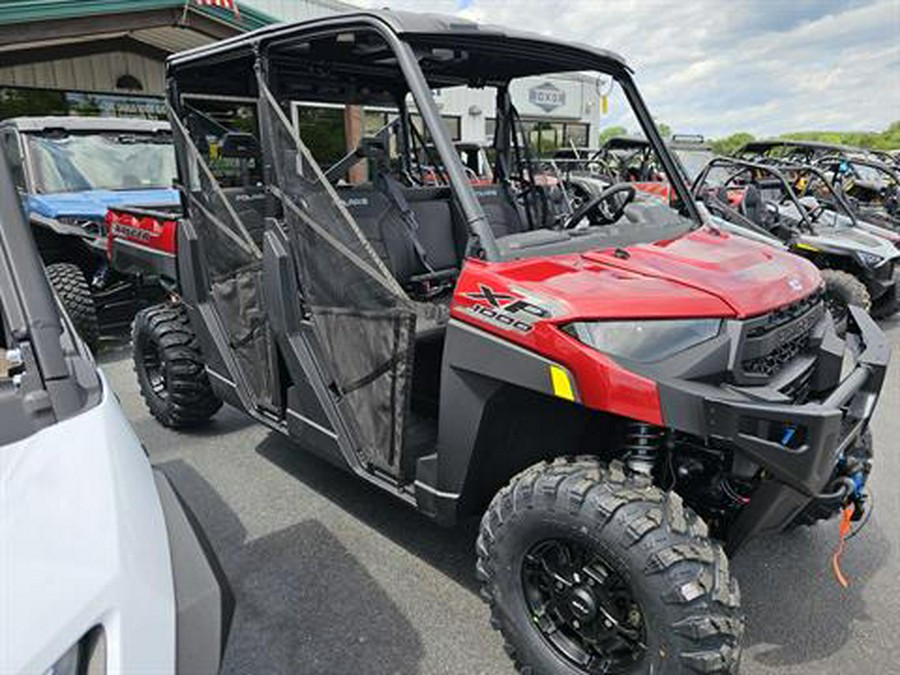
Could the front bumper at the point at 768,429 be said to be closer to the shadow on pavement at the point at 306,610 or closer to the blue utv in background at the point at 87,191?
the shadow on pavement at the point at 306,610

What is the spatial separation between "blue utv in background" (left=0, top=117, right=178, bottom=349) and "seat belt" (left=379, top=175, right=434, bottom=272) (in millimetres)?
3393

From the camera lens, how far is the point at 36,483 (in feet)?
3.83

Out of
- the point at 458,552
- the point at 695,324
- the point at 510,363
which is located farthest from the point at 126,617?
the point at 458,552

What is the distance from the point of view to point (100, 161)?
22.8ft

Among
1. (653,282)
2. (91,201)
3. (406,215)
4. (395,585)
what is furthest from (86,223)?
(653,282)

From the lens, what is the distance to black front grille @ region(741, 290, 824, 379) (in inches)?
76.0

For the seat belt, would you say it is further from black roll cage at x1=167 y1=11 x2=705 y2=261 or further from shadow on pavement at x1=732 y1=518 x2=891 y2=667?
shadow on pavement at x1=732 y1=518 x2=891 y2=667

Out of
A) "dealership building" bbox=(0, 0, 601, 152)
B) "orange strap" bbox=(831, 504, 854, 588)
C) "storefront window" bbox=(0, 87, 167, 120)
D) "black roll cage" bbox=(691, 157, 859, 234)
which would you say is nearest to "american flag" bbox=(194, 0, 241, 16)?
"dealership building" bbox=(0, 0, 601, 152)

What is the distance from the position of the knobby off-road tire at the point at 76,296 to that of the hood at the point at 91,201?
692mm

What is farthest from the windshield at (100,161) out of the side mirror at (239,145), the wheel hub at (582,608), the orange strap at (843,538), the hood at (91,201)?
the orange strap at (843,538)

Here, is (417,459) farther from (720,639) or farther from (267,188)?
(267,188)

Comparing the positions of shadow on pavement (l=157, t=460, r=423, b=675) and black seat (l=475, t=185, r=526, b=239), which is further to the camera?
black seat (l=475, t=185, r=526, b=239)

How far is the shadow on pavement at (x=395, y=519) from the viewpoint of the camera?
281 cm

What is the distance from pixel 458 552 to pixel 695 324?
158 centimetres
